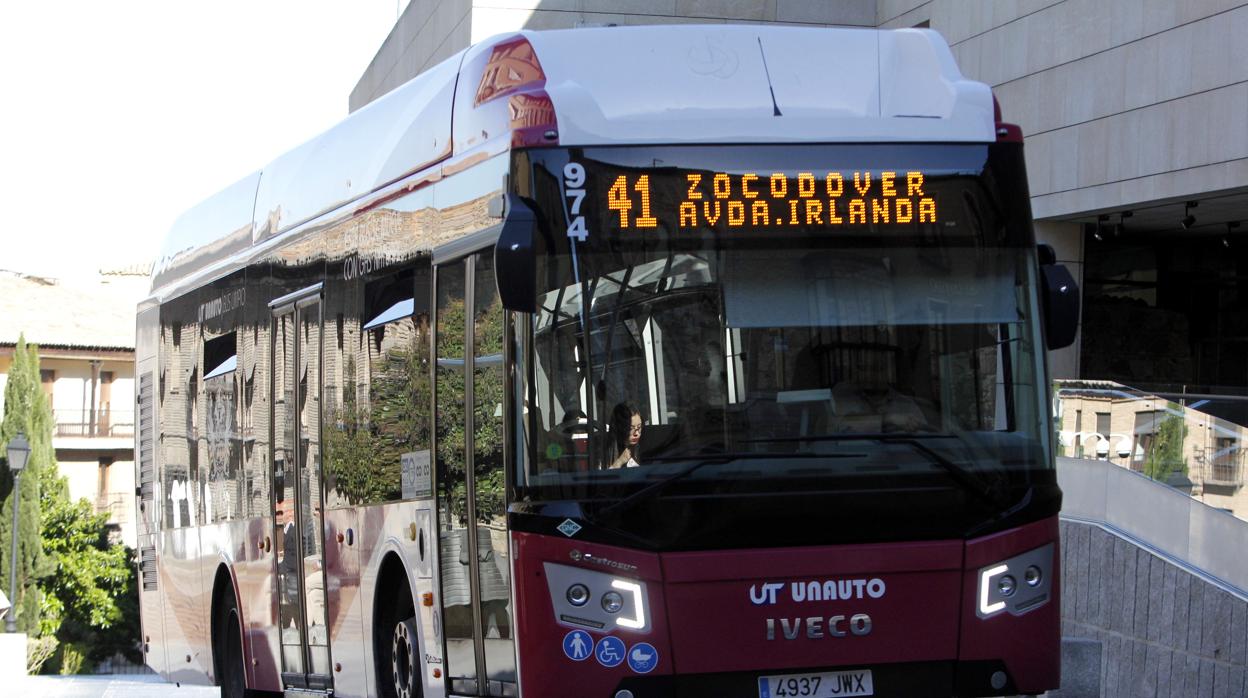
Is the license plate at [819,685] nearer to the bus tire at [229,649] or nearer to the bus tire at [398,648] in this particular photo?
the bus tire at [398,648]

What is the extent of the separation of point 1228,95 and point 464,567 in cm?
1750

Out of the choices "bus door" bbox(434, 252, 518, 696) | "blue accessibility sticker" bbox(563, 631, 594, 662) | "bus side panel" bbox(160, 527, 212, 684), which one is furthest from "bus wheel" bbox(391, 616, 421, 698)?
"bus side panel" bbox(160, 527, 212, 684)

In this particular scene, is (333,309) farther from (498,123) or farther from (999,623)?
(999,623)

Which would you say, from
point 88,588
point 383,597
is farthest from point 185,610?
point 88,588

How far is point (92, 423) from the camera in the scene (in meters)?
74.9

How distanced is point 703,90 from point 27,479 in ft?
198

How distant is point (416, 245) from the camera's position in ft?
26.7

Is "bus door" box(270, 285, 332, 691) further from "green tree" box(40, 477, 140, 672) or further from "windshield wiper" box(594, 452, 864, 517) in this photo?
"green tree" box(40, 477, 140, 672)

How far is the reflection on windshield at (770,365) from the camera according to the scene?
6.48 m

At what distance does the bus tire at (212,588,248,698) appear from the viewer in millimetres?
11828

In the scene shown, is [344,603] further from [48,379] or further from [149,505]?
[48,379]

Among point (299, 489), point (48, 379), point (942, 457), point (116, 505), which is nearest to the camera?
point (942, 457)

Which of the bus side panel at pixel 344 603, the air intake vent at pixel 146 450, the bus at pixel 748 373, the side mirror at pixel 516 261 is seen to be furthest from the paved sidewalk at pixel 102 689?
the side mirror at pixel 516 261

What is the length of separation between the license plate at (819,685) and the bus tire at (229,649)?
6006 mm
